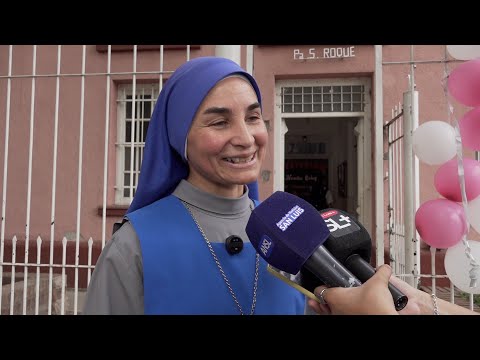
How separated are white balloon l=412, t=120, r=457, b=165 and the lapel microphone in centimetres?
221

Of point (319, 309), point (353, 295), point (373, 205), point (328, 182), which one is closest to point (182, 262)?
point (319, 309)

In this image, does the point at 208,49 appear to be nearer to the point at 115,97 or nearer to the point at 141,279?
the point at 115,97

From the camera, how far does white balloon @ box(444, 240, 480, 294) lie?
273cm

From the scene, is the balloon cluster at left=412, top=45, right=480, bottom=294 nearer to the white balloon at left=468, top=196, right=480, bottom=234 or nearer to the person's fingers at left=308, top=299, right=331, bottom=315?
the white balloon at left=468, top=196, right=480, bottom=234

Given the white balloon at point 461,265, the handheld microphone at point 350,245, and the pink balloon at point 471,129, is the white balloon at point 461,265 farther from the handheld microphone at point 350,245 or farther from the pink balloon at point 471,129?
the handheld microphone at point 350,245

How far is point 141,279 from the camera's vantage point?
117 cm

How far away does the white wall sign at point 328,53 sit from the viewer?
206 inches

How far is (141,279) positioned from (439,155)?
8.18 feet

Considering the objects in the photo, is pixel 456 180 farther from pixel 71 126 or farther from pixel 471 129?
pixel 71 126

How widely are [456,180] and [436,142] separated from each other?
315 mm

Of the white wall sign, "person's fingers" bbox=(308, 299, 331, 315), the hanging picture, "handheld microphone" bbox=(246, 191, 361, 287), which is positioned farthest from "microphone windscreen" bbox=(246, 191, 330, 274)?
the hanging picture

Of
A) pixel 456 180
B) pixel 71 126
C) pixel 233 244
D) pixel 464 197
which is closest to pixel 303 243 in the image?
pixel 233 244

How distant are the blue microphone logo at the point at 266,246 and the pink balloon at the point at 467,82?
218 cm

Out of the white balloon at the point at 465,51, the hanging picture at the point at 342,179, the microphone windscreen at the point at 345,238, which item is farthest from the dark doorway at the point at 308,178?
the microphone windscreen at the point at 345,238
